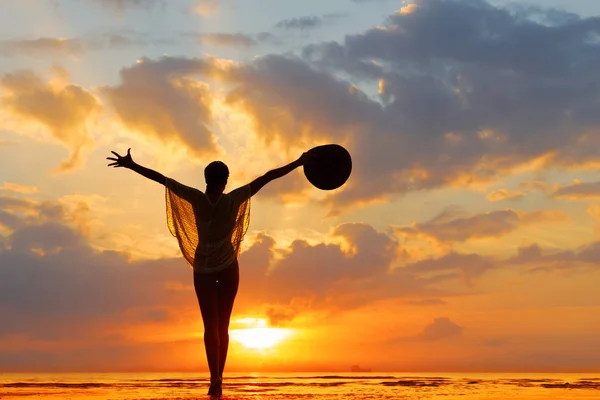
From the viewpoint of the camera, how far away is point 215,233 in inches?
416

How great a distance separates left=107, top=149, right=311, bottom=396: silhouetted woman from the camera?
1029 cm

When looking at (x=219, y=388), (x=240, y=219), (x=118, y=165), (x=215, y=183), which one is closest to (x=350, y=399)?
(x=219, y=388)

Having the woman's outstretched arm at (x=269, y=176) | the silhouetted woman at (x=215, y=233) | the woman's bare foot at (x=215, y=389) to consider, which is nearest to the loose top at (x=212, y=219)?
the silhouetted woman at (x=215, y=233)

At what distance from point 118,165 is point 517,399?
27.9 ft

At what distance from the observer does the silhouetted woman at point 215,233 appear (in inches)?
405

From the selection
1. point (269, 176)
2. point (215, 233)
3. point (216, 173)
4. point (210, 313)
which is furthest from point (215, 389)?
point (269, 176)

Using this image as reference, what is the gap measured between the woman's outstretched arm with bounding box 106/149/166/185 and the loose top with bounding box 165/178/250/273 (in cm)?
15

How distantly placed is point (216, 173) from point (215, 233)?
0.91 m

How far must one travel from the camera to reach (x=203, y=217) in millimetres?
10562

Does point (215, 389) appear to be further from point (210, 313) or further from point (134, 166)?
point (134, 166)

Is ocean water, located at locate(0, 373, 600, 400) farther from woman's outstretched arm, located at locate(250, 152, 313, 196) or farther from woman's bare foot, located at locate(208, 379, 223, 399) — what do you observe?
woman's outstretched arm, located at locate(250, 152, 313, 196)

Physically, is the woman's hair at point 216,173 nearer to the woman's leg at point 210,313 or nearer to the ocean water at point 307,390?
the woman's leg at point 210,313

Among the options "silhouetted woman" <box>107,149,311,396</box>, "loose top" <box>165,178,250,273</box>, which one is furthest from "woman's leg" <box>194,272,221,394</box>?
"loose top" <box>165,178,250,273</box>

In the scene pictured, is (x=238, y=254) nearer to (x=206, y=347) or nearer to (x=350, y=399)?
(x=206, y=347)
